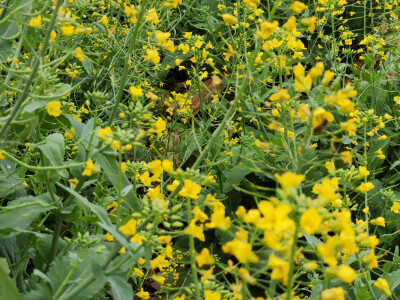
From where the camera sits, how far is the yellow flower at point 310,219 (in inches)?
40.2

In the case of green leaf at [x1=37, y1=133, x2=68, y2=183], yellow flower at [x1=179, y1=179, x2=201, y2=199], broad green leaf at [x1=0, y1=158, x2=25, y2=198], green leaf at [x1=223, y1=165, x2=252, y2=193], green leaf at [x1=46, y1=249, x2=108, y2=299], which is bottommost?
green leaf at [x1=223, y1=165, x2=252, y2=193]

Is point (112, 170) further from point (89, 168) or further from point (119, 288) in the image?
point (119, 288)

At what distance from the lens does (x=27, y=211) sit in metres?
1.86

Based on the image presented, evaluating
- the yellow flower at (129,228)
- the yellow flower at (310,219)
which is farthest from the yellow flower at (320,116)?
the yellow flower at (129,228)

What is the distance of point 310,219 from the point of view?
40.3 inches

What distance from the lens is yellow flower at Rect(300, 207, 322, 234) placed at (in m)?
1.02

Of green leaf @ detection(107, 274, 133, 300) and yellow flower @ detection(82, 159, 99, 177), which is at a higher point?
yellow flower @ detection(82, 159, 99, 177)

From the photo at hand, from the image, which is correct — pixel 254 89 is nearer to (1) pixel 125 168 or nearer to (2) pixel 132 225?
(1) pixel 125 168

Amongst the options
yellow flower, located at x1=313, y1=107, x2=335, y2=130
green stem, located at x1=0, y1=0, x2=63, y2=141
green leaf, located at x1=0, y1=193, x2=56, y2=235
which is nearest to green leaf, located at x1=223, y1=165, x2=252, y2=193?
green leaf, located at x1=0, y1=193, x2=56, y2=235

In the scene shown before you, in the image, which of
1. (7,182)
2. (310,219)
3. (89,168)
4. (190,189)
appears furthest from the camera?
(7,182)

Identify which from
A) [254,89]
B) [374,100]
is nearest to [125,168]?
[254,89]

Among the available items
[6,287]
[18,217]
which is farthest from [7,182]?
[6,287]

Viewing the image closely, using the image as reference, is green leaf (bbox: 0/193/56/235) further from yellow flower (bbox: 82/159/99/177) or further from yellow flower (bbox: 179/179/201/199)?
yellow flower (bbox: 179/179/201/199)

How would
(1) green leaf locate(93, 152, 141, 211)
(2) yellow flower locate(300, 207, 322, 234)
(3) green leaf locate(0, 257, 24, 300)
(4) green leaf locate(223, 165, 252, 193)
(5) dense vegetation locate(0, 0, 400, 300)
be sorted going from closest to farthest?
(2) yellow flower locate(300, 207, 322, 234), (5) dense vegetation locate(0, 0, 400, 300), (3) green leaf locate(0, 257, 24, 300), (1) green leaf locate(93, 152, 141, 211), (4) green leaf locate(223, 165, 252, 193)
